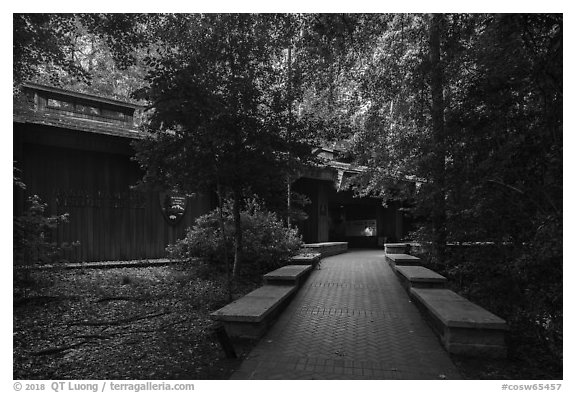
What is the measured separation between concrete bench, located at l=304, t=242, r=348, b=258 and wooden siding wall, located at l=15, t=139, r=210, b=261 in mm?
5051

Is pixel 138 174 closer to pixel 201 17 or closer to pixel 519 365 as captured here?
pixel 201 17

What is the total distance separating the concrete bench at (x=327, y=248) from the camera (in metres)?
14.5

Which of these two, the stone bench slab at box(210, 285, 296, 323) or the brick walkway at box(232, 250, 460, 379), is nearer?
the brick walkway at box(232, 250, 460, 379)

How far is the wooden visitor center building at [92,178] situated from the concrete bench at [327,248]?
3794mm

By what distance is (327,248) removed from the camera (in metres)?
15.8

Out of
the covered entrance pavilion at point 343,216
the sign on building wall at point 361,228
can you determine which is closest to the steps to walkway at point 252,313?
the covered entrance pavilion at point 343,216

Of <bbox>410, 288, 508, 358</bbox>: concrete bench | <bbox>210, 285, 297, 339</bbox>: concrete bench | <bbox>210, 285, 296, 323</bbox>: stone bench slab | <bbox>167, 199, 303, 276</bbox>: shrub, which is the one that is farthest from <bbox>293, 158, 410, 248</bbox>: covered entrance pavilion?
<bbox>410, 288, 508, 358</bbox>: concrete bench

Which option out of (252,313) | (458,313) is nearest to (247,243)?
(252,313)

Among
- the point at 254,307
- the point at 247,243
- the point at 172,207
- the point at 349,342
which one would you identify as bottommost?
the point at 349,342

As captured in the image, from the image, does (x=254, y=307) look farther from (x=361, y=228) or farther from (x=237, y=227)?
(x=361, y=228)

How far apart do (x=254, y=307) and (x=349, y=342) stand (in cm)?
134

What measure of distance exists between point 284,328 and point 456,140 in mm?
3761

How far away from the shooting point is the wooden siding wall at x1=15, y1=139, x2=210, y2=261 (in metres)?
10.4

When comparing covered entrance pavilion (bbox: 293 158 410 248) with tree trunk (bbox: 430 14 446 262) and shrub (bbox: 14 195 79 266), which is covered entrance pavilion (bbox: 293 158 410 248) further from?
shrub (bbox: 14 195 79 266)
